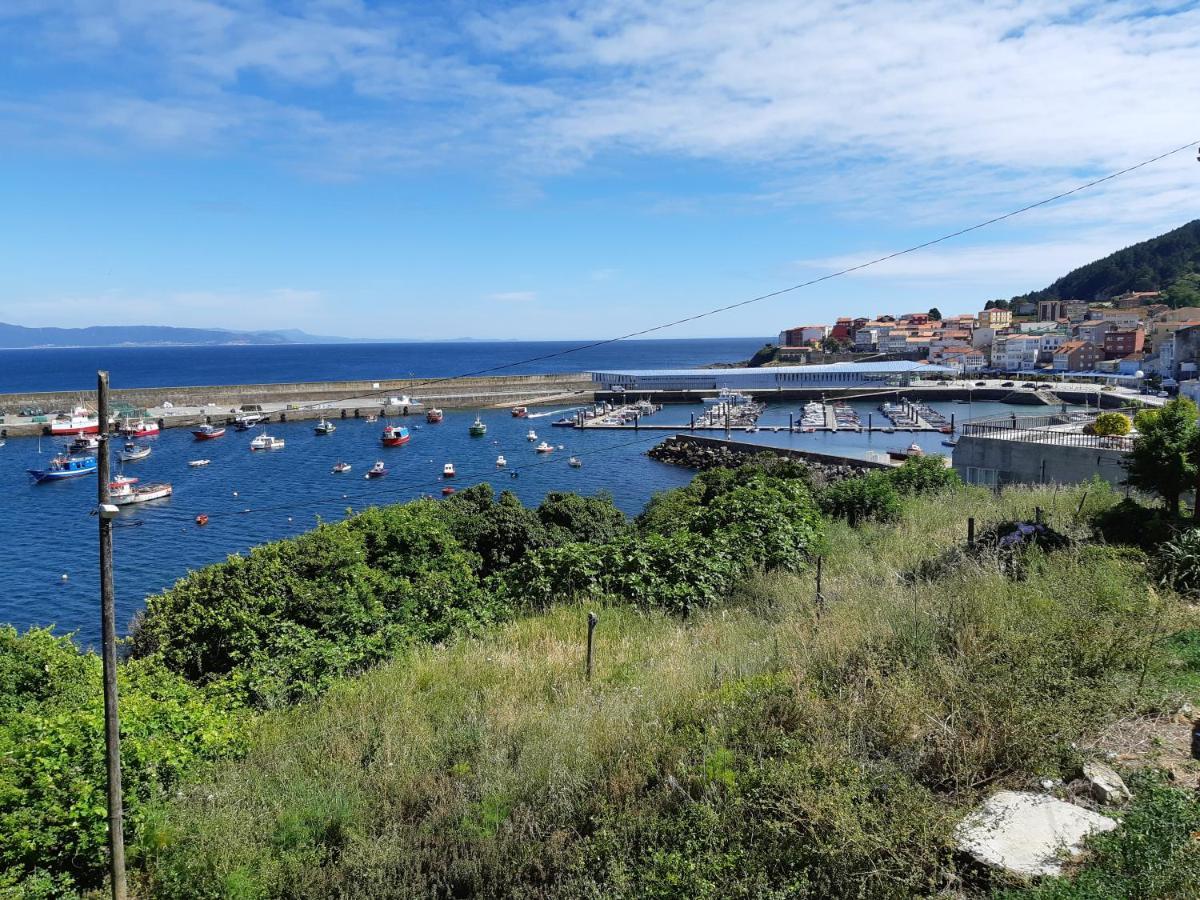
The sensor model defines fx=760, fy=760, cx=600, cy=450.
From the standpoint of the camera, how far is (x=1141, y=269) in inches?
4579

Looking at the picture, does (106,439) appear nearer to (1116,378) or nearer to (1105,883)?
(1105,883)

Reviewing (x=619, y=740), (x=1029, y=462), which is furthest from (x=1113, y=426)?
(x=619, y=740)

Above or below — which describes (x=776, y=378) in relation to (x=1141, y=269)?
below

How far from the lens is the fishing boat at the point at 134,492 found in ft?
92.6

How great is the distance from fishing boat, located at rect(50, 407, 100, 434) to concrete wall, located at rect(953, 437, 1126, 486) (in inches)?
1896

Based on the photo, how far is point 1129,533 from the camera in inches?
286

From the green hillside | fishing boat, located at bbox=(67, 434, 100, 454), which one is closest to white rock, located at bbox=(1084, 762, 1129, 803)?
fishing boat, located at bbox=(67, 434, 100, 454)

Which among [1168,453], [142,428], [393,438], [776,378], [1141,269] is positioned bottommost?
[393,438]

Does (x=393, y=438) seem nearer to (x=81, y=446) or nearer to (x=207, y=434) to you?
(x=207, y=434)

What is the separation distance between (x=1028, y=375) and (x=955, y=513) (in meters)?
77.6

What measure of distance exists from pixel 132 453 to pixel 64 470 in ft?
13.5

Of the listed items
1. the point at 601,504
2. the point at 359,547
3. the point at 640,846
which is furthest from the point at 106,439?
the point at 601,504

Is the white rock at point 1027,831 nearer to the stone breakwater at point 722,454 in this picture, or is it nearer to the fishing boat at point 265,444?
the stone breakwater at point 722,454

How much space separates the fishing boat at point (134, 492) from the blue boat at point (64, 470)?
19.9 feet
